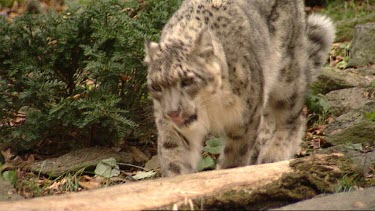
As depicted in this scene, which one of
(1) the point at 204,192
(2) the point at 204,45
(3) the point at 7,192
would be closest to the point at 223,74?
(2) the point at 204,45

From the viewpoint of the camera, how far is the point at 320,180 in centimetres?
432

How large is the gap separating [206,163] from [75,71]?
4.94 feet

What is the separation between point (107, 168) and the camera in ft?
20.1

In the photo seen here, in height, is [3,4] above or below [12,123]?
above

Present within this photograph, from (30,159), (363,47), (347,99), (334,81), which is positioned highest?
(363,47)

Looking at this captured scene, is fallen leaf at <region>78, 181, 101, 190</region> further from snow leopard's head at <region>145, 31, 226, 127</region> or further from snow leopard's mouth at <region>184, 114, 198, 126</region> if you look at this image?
snow leopard's mouth at <region>184, 114, 198, 126</region>

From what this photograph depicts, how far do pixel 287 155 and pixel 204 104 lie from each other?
5.95 feet

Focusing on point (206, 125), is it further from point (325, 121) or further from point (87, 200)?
point (325, 121)

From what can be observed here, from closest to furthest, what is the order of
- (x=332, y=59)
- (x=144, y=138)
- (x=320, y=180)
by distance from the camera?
1. (x=320, y=180)
2. (x=144, y=138)
3. (x=332, y=59)

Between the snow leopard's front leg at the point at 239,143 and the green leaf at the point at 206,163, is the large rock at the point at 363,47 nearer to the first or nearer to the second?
the green leaf at the point at 206,163

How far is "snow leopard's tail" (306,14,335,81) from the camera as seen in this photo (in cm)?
691

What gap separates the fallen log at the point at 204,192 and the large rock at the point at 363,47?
14.8ft

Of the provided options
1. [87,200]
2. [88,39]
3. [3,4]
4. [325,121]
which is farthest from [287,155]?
[3,4]

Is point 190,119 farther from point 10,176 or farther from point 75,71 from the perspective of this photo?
point 75,71
